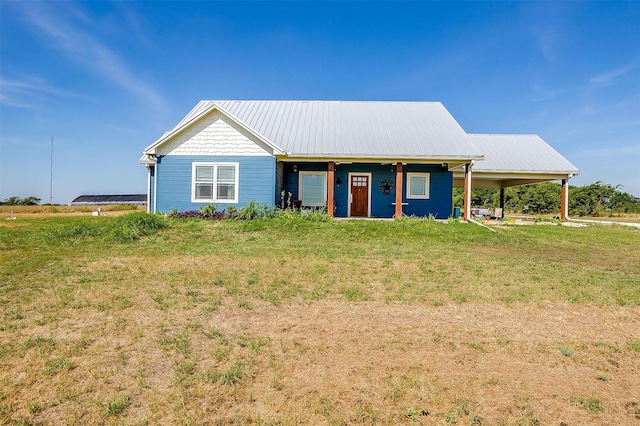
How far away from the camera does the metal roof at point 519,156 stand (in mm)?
19609

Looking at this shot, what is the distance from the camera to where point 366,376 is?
10.9 ft

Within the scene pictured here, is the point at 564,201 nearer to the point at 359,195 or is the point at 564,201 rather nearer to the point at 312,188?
the point at 359,195

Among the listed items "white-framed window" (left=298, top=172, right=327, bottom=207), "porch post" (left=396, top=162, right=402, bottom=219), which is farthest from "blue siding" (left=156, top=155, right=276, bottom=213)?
"porch post" (left=396, top=162, right=402, bottom=219)

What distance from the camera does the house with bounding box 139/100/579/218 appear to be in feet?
50.9

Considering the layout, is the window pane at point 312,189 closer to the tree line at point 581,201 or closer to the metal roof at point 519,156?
the metal roof at point 519,156

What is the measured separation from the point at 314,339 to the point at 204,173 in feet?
42.1

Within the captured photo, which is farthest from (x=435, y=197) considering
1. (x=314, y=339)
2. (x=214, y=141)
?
(x=314, y=339)

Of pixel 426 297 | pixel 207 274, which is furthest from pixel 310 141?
pixel 426 297

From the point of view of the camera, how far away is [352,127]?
61.1ft

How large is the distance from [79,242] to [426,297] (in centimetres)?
924

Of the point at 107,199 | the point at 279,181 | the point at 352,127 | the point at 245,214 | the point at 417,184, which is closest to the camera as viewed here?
the point at 245,214

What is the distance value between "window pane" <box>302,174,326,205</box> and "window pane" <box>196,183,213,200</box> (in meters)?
4.41

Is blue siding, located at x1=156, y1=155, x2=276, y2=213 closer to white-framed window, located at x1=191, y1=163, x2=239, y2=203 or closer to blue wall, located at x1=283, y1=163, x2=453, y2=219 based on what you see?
white-framed window, located at x1=191, y1=163, x2=239, y2=203

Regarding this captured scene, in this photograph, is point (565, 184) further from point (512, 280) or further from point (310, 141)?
point (512, 280)
